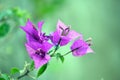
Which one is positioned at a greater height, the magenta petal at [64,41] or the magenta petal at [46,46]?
the magenta petal at [64,41]

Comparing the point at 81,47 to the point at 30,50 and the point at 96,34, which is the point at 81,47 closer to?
the point at 30,50

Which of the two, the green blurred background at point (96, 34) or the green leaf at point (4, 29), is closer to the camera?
the green leaf at point (4, 29)

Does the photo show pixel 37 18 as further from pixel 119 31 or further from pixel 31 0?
pixel 119 31

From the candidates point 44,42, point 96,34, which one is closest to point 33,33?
point 44,42

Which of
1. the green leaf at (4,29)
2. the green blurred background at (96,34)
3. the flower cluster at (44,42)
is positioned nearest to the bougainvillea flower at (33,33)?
the flower cluster at (44,42)

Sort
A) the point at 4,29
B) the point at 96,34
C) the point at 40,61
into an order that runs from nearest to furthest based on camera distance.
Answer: the point at 40,61 < the point at 4,29 < the point at 96,34

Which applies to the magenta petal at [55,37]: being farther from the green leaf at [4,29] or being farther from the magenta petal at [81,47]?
the green leaf at [4,29]

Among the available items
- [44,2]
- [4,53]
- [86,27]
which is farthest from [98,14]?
[4,53]

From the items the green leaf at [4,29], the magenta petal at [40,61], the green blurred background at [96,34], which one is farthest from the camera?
the green blurred background at [96,34]
